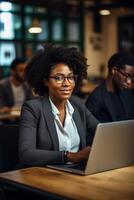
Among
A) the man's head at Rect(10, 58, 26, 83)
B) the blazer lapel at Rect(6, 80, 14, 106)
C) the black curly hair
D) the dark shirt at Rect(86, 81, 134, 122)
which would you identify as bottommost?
the blazer lapel at Rect(6, 80, 14, 106)

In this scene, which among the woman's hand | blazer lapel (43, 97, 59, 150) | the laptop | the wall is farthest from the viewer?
the wall

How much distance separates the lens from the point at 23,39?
380 inches

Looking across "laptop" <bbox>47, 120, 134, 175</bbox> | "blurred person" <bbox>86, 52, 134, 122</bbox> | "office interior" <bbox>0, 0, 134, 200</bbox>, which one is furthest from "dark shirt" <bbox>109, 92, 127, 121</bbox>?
"office interior" <bbox>0, 0, 134, 200</bbox>

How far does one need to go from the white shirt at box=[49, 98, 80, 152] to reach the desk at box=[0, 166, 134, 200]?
1.07 feet

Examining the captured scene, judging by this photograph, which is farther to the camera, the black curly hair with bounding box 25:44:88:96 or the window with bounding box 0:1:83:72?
the window with bounding box 0:1:83:72

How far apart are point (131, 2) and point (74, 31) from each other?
5.90ft

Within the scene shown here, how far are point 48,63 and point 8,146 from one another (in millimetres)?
541

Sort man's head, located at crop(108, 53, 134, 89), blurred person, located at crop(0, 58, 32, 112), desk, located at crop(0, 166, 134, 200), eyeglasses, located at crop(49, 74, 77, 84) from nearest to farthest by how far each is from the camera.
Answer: desk, located at crop(0, 166, 134, 200)
eyeglasses, located at crop(49, 74, 77, 84)
man's head, located at crop(108, 53, 134, 89)
blurred person, located at crop(0, 58, 32, 112)

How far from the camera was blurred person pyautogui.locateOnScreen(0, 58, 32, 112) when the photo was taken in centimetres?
535

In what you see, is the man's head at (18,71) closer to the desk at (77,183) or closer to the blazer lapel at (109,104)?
the blazer lapel at (109,104)

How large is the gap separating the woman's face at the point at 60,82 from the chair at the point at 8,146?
0.30m

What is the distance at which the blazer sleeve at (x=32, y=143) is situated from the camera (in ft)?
7.06

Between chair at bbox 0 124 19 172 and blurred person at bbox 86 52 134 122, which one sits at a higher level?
blurred person at bbox 86 52 134 122

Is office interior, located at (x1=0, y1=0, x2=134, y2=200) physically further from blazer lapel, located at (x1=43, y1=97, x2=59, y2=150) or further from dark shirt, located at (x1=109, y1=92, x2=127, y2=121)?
blazer lapel, located at (x1=43, y1=97, x2=59, y2=150)
